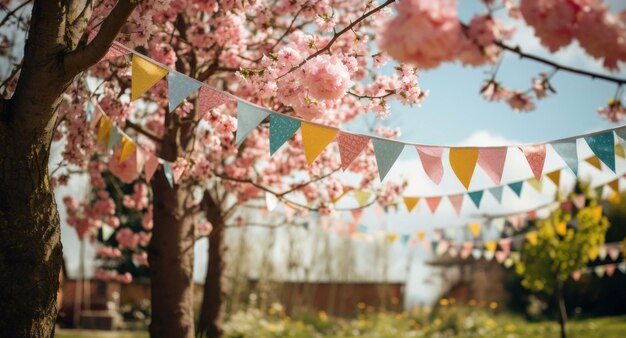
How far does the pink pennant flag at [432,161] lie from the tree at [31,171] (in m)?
2.43

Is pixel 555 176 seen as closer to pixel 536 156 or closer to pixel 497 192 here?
pixel 497 192

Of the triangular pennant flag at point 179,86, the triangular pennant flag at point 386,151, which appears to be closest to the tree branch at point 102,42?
the triangular pennant flag at point 179,86

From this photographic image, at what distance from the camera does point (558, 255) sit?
10445 mm

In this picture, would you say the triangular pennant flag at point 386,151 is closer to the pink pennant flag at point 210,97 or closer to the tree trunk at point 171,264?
the pink pennant flag at point 210,97

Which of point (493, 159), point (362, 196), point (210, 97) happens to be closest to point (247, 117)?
point (210, 97)

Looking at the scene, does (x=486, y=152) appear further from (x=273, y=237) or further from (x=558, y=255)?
(x=273, y=237)

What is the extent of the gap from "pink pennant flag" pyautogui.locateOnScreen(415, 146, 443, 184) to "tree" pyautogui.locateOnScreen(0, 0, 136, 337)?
243 cm

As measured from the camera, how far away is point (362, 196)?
22.1ft

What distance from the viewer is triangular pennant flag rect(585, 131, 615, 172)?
4027 millimetres

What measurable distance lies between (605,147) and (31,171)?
408 cm

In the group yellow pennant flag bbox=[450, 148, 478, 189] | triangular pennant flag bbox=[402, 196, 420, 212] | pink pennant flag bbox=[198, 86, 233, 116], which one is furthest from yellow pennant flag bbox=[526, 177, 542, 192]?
pink pennant flag bbox=[198, 86, 233, 116]

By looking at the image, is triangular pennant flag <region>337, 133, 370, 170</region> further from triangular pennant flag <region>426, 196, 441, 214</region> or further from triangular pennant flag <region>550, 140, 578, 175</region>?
triangular pennant flag <region>426, 196, 441, 214</region>

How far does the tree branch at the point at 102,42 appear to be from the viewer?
3.06 metres

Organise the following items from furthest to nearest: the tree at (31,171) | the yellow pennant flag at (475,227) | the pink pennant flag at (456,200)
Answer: the yellow pennant flag at (475,227), the pink pennant flag at (456,200), the tree at (31,171)
